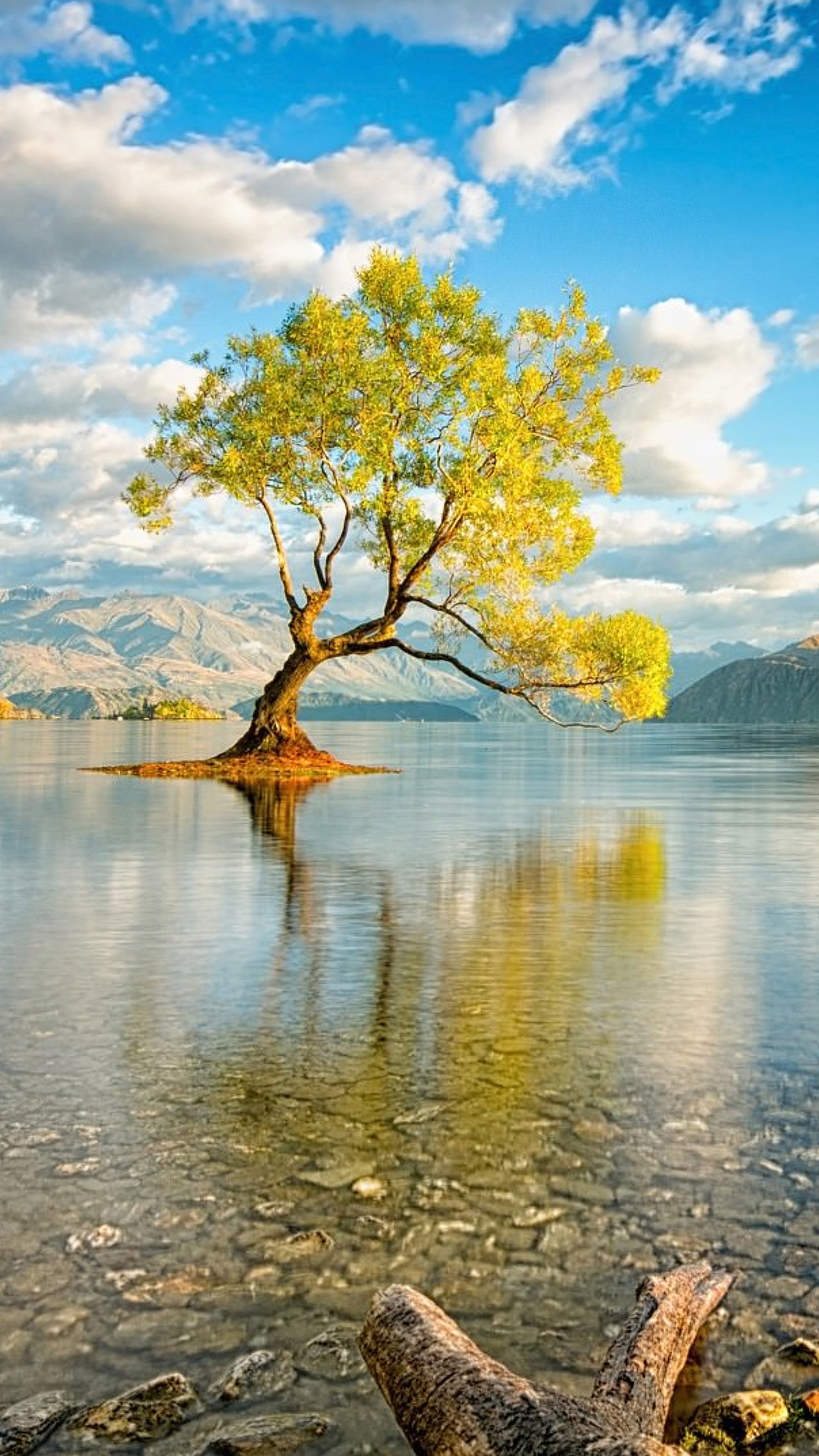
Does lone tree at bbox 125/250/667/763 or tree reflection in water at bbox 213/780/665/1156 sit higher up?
lone tree at bbox 125/250/667/763

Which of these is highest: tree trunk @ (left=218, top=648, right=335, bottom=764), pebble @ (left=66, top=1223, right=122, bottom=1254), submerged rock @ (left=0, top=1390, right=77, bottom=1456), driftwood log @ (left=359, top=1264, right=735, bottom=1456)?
tree trunk @ (left=218, top=648, right=335, bottom=764)

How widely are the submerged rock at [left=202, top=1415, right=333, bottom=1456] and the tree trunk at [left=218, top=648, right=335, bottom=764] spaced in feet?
188

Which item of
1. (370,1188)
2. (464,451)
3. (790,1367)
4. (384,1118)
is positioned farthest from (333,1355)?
(464,451)

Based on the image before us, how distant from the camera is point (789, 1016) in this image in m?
14.5

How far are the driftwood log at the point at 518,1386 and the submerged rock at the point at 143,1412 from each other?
1076 millimetres

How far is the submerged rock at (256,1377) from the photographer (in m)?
6.38

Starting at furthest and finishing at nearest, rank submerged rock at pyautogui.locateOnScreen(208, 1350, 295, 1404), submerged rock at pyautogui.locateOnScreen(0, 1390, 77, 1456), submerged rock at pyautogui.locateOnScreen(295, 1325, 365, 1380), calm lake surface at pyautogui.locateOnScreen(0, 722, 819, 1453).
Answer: calm lake surface at pyautogui.locateOnScreen(0, 722, 819, 1453)
submerged rock at pyautogui.locateOnScreen(295, 1325, 365, 1380)
submerged rock at pyautogui.locateOnScreen(208, 1350, 295, 1404)
submerged rock at pyautogui.locateOnScreen(0, 1390, 77, 1456)

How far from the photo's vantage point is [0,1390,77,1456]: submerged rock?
5.86 metres

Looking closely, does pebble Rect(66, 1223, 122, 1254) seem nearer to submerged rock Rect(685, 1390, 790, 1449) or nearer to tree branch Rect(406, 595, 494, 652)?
submerged rock Rect(685, 1390, 790, 1449)

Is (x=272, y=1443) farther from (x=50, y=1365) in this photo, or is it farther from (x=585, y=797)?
(x=585, y=797)

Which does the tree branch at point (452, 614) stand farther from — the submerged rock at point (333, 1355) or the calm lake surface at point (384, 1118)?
the submerged rock at point (333, 1355)

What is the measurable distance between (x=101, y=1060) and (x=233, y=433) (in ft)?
174

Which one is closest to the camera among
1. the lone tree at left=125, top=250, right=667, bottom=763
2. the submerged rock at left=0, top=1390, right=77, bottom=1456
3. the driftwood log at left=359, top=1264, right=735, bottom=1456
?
the driftwood log at left=359, top=1264, right=735, bottom=1456

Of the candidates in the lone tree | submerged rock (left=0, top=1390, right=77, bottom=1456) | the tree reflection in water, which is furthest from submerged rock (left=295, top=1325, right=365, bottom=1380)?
the lone tree
